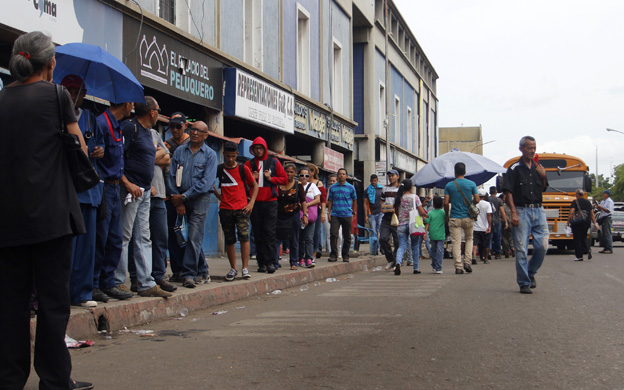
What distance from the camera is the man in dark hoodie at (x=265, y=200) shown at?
10742 millimetres

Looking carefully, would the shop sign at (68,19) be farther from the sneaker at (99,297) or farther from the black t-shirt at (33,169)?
the black t-shirt at (33,169)

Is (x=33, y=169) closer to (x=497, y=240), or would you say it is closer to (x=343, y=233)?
(x=343, y=233)

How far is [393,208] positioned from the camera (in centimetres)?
1380

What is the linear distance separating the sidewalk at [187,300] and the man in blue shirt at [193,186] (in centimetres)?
42

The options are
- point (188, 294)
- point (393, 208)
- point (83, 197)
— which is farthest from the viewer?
point (393, 208)

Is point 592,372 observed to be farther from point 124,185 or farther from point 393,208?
point 393,208

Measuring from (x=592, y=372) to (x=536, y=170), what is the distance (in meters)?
5.22

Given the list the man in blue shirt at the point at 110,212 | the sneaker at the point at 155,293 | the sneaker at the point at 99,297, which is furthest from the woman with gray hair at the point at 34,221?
the sneaker at the point at 155,293

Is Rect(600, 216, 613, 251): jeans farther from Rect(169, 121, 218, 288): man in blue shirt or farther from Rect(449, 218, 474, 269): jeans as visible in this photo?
Rect(169, 121, 218, 288): man in blue shirt

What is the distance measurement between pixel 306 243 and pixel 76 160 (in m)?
8.99

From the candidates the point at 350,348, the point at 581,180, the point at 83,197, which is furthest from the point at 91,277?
the point at 581,180

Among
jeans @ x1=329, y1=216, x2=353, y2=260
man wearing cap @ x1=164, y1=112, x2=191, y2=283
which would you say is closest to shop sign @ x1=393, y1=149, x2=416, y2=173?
jeans @ x1=329, y1=216, x2=353, y2=260

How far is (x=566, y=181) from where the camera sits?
71.2ft

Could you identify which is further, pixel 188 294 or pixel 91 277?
pixel 188 294
